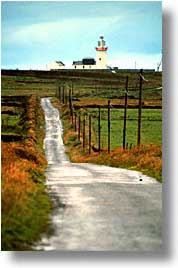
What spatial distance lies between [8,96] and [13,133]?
513mm

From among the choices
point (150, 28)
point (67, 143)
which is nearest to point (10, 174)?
point (150, 28)

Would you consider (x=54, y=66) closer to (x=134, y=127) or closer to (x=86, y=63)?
(x=86, y=63)

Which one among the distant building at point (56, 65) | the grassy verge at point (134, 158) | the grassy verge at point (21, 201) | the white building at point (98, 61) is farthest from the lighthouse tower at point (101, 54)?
the grassy verge at point (21, 201)

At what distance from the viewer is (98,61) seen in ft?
22.3

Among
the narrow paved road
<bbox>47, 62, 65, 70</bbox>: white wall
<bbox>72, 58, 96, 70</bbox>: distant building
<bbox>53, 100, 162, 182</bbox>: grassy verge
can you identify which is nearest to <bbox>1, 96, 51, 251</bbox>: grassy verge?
the narrow paved road

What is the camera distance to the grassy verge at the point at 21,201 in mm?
5273

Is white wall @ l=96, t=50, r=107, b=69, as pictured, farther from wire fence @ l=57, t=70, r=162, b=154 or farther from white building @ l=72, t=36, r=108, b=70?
wire fence @ l=57, t=70, r=162, b=154

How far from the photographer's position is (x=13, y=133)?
689 cm

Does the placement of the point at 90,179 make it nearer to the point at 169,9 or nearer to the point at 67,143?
the point at 169,9

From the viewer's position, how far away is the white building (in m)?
6.69

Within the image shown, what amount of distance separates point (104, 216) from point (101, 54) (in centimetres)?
193

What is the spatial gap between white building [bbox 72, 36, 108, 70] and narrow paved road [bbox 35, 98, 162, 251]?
136 cm

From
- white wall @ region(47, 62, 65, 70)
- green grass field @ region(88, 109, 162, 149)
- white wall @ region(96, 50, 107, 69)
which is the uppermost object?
white wall @ region(96, 50, 107, 69)

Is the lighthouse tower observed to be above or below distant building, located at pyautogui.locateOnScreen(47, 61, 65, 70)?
above
